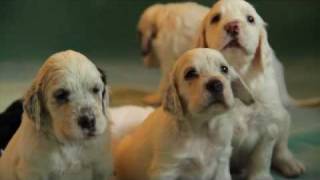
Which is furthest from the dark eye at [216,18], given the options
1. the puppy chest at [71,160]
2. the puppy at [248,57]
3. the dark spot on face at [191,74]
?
the puppy chest at [71,160]

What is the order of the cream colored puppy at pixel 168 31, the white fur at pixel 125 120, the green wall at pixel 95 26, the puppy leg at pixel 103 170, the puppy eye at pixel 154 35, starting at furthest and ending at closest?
1. the green wall at pixel 95 26
2. the puppy eye at pixel 154 35
3. the cream colored puppy at pixel 168 31
4. the white fur at pixel 125 120
5. the puppy leg at pixel 103 170

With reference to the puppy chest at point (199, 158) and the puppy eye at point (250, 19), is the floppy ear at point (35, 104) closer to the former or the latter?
the puppy chest at point (199, 158)

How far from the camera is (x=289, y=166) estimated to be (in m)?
3.60

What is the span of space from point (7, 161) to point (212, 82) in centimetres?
86

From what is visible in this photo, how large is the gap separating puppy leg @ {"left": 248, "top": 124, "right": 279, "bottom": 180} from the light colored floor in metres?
0.75

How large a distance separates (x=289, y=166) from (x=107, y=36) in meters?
2.47

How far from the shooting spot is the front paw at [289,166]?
3584 mm

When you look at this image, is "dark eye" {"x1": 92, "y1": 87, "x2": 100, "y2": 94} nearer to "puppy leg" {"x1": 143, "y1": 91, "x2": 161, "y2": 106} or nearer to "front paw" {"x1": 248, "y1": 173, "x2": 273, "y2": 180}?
"front paw" {"x1": 248, "y1": 173, "x2": 273, "y2": 180}

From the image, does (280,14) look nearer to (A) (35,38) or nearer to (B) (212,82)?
(A) (35,38)

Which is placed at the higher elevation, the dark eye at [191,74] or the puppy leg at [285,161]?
the dark eye at [191,74]

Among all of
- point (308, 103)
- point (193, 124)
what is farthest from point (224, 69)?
point (308, 103)

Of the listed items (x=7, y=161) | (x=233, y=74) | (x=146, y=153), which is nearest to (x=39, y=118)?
(x=7, y=161)

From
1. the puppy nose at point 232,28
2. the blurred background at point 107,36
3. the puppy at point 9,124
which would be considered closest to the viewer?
the puppy nose at point 232,28

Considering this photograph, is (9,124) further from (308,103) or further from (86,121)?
(308,103)
